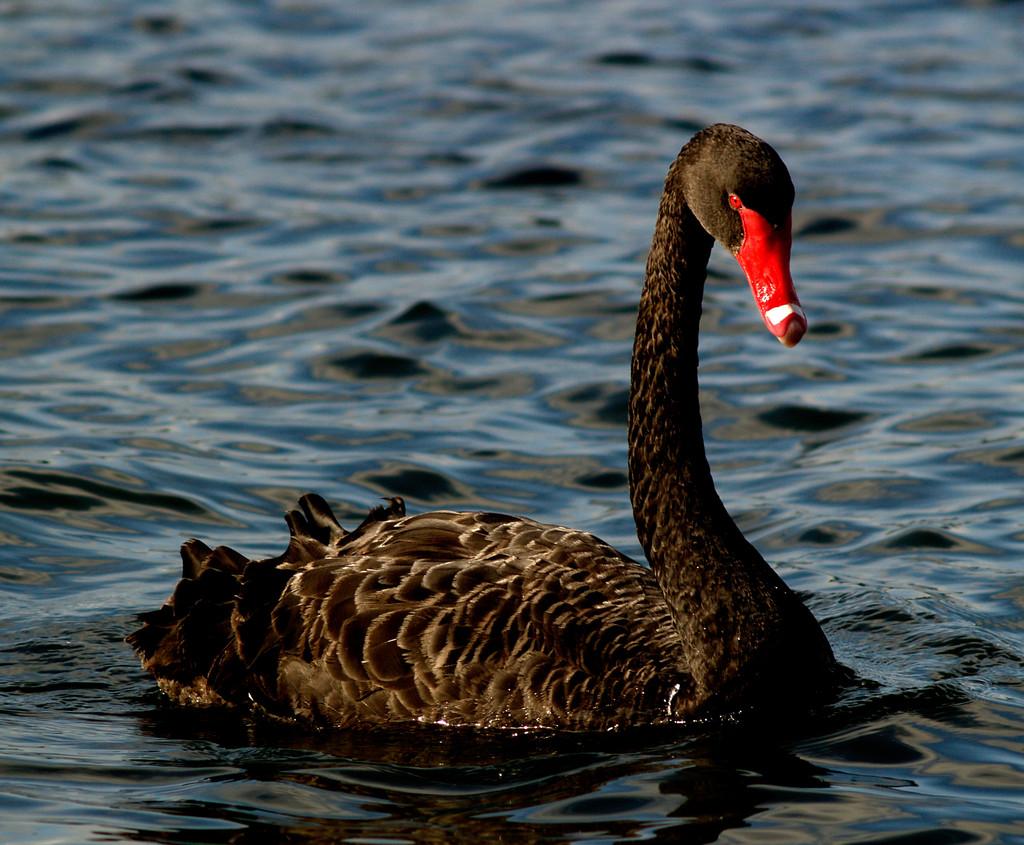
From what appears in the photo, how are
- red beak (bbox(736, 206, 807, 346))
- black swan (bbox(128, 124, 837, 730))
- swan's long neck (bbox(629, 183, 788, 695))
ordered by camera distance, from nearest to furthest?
red beak (bbox(736, 206, 807, 346))
black swan (bbox(128, 124, 837, 730))
swan's long neck (bbox(629, 183, 788, 695))

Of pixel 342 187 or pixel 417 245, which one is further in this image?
pixel 342 187

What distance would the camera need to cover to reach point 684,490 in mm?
6941

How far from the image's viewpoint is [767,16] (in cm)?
2244

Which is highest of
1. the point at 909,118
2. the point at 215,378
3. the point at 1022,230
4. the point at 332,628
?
the point at 909,118

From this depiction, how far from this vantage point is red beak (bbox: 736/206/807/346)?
20.8 feet

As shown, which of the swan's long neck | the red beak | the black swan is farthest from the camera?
the swan's long neck

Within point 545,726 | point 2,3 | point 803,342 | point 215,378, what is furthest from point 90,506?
point 2,3

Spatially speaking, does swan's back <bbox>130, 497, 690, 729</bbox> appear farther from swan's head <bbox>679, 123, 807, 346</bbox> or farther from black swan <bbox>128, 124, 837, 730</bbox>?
swan's head <bbox>679, 123, 807, 346</bbox>

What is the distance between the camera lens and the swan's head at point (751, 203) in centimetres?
636

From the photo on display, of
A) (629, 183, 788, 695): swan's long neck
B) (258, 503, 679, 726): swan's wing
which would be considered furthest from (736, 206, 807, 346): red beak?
(258, 503, 679, 726): swan's wing

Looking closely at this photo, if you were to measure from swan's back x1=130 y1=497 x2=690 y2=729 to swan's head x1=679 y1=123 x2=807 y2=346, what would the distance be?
1.26 metres

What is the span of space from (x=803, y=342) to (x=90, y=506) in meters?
4.96

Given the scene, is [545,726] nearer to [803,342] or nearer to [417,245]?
[803,342]

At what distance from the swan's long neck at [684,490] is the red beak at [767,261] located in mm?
238
